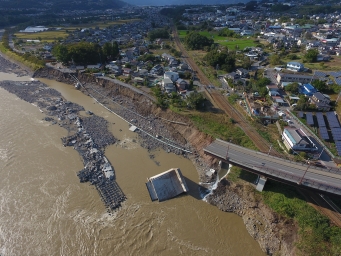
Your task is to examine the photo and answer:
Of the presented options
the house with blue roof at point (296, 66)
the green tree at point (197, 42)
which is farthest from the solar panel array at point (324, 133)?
the green tree at point (197, 42)

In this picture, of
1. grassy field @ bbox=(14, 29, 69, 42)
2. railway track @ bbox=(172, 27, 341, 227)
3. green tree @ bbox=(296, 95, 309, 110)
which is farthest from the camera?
grassy field @ bbox=(14, 29, 69, 42)

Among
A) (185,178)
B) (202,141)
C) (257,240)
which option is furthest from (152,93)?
(257,240)

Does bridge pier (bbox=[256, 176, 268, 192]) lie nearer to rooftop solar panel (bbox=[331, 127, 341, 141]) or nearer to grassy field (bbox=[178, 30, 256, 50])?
rooftop solar panel (bbox=[331, 127, 341, 141])

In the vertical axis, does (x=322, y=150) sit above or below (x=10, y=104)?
above

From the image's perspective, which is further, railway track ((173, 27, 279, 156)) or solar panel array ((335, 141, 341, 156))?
railway track ((173, 27, 279, 156))

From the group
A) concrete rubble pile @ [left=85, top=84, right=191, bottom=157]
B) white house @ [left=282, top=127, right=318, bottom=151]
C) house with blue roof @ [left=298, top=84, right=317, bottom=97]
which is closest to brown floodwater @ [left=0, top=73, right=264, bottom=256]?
concrete rubble pile @ [left=85, top=84, right=191, bottom=157]

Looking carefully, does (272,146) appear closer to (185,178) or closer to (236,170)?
(236,170)

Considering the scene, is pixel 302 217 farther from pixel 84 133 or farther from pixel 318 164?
pixel 84 133

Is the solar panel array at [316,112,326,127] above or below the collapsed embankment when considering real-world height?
above
